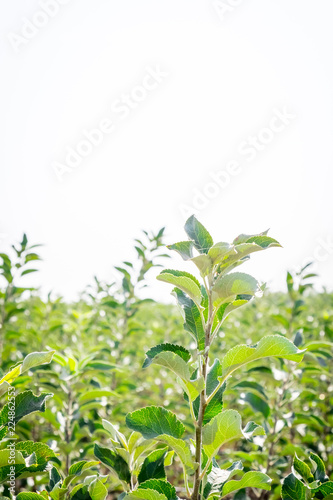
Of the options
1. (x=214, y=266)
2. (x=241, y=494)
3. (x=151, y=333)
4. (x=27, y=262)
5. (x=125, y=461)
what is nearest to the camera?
(x=214, y=266)

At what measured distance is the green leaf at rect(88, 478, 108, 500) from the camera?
1.35m

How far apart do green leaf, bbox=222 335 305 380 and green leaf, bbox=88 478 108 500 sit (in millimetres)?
601

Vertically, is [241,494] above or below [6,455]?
below

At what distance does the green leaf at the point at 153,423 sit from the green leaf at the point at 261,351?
27 centimetres

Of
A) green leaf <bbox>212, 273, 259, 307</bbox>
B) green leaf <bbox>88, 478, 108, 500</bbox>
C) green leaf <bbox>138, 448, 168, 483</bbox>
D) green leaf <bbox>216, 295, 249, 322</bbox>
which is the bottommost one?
green leaf <bbox>138, 448, 168, 483</bbox>

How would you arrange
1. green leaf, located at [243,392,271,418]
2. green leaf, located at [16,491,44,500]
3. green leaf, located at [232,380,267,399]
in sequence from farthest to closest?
green leaf, located at [232,380,267,399]
green leaf, located at [243,392,271,418]
green leaf, located at [16,491,44,500]

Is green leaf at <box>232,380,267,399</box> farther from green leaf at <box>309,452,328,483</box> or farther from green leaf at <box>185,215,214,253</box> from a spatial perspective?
green leaf at <box>185,215,214,253</box>

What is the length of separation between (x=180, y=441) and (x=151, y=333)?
5.27 meters

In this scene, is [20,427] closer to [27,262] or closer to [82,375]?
[82,375]

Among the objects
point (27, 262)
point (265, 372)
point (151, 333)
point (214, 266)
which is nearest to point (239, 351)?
point (214, 266)

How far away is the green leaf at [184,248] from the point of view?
1.37 metres

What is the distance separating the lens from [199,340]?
4.85 feet

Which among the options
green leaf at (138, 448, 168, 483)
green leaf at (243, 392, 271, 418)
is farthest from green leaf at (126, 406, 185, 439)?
green leaf at (243, 392, 271, 418)

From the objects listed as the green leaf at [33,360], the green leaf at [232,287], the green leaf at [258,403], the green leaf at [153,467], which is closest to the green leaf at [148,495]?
the green leaf at [153,467]
